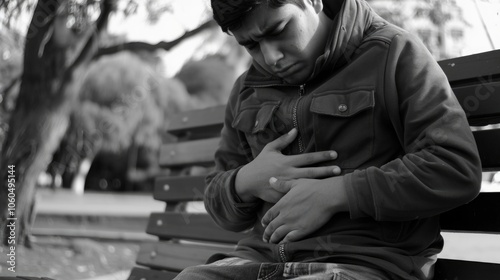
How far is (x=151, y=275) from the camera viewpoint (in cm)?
323

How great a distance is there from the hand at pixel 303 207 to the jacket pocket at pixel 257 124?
0.19m

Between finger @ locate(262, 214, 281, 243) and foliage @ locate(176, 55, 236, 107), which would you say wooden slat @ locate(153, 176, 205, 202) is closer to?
finger @ locate(262, 214, 281, 243)

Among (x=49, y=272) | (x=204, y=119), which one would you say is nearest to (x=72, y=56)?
(x=49, y=272)

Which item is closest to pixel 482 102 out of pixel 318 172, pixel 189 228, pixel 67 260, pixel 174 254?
pixel 318 172

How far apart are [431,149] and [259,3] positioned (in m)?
0.61

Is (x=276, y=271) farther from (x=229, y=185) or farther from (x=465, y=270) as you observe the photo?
(x=465, y=270)

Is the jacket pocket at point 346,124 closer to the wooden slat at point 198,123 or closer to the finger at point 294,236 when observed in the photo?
the finger at point 294,236

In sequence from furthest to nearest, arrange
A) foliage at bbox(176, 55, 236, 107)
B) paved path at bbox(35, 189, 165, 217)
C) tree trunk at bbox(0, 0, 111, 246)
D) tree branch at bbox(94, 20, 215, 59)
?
foliage at bbox(176, 55, 236, 107), paved path at bbox(35, 189, 165, 217), tree branch at bbox(94, 20, 215, 59), tree trunk at bbox(0, 0, 111, 246)

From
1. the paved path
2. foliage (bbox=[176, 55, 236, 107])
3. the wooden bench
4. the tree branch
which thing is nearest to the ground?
the wooden bench

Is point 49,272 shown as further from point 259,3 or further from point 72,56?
point 259,3

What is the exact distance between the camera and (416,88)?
5.81 feet

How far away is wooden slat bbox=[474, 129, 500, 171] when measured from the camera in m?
2.07

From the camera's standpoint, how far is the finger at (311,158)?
6.19 ft

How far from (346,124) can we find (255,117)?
351 millimetres
